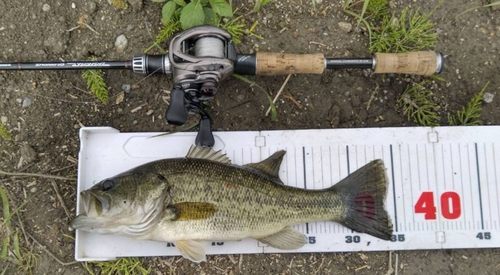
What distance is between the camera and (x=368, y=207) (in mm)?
3410

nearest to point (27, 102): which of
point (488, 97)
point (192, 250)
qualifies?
point (192, 250)

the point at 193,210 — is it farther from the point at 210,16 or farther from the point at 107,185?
the point at 210,16

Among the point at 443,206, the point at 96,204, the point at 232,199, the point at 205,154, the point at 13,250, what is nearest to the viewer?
the point at 96,204

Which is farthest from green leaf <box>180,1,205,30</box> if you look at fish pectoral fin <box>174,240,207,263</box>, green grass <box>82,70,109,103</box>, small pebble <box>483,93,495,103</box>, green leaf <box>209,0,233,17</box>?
small pebble <box>483,93,495,103</box>

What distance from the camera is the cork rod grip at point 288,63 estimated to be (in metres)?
3.39

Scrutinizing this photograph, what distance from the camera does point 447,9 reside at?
394 cm

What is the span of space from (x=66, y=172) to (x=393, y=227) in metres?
2.70

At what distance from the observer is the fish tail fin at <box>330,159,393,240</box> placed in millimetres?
3402

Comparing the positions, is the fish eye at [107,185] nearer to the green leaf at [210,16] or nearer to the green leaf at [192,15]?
the green leaf at [192,15]

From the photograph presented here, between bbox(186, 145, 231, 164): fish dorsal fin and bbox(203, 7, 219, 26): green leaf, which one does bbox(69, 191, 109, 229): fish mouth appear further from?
bbox(203, 7, 219, 26): green leaf

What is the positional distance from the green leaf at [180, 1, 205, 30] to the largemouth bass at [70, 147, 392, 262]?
→ 974 mm

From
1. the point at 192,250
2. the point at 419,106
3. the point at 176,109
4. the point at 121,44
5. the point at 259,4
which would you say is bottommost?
the point at 192,250

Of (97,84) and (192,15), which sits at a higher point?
(192,15)

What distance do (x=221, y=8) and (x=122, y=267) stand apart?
2209mm
